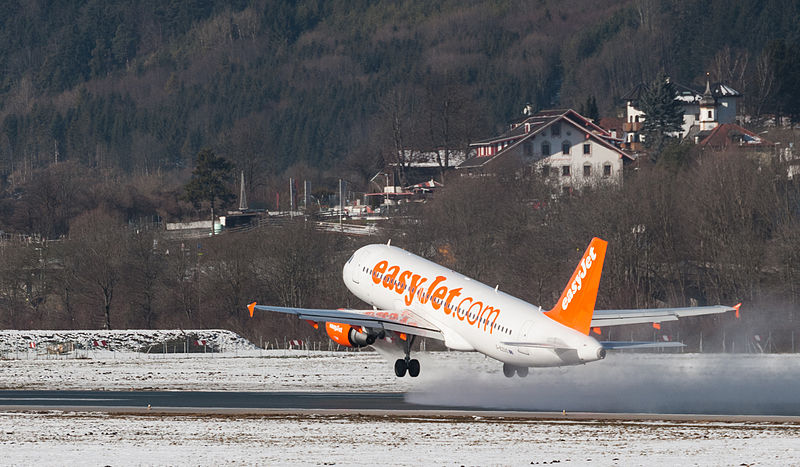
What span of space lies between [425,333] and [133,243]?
64.2 meters

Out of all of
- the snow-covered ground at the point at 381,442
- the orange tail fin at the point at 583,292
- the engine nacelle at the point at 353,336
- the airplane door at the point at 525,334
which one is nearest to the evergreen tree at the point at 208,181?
the engine nacelle at the point at 353,336

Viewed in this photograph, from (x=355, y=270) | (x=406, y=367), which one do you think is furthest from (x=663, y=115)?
(x=406, y=367)

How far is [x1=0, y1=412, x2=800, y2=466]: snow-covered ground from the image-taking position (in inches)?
1407

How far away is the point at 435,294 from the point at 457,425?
12.2 m

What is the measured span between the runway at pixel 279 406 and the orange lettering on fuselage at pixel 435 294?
14.3 feet

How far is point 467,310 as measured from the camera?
5125 centimetres

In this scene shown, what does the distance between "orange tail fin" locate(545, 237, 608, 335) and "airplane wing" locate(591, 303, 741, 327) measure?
15.8 feet

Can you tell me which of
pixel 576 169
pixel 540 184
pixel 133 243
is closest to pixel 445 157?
pixel 576 169

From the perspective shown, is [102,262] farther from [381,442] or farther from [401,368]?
[381,442]

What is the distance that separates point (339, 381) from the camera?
5834 cm

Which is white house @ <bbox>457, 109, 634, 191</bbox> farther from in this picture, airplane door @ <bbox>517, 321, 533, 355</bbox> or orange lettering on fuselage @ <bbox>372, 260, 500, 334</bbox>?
airplane door @ <bbox>517, 321, 533, 355</bbox>

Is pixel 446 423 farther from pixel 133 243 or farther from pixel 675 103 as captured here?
pixel 675 103

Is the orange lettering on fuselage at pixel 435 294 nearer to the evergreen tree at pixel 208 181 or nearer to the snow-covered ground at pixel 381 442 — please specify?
the snow-covered ground at pixel 381 442

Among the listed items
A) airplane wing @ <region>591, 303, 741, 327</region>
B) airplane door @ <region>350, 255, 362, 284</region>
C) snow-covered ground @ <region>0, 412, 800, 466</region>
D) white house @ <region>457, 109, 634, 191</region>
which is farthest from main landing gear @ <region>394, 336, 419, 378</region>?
white house @ <region>457, 109, 634, 191</region>
